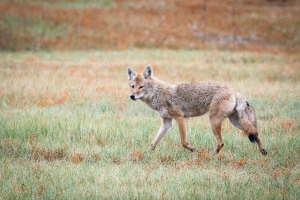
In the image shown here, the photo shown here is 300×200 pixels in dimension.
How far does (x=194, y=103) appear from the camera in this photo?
882cm

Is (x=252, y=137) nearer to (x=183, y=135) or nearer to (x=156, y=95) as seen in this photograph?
(x=183, y=135)

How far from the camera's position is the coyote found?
8141 mm

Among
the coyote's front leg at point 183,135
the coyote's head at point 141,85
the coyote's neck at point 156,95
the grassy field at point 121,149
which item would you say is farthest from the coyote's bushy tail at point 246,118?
the coyote's head at point 141,85

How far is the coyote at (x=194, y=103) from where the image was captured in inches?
320

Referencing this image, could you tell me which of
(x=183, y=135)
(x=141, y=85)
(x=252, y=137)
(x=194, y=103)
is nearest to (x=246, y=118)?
(x=252, y=137)

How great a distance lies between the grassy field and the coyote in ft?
1.68

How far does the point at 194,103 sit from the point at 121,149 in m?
2.04

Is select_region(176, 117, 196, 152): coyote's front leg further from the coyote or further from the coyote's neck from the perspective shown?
the coyote's neck

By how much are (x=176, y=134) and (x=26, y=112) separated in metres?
4.84

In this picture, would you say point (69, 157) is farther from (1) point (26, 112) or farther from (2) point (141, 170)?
(1) point (26, 112)

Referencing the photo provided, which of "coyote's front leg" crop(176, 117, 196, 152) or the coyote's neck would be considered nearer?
"coyote's front leg" crop(176, 117, 196, 152)

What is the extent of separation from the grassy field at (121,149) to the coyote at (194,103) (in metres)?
0.51

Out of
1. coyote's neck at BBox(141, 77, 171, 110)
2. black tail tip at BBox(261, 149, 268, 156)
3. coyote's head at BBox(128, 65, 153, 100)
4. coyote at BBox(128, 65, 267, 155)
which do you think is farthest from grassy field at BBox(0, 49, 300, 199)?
coyote's head at BBox(128, 65, 153, 100)

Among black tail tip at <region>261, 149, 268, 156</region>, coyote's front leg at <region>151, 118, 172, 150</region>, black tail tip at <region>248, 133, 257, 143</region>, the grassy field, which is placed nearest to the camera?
the grassy field
